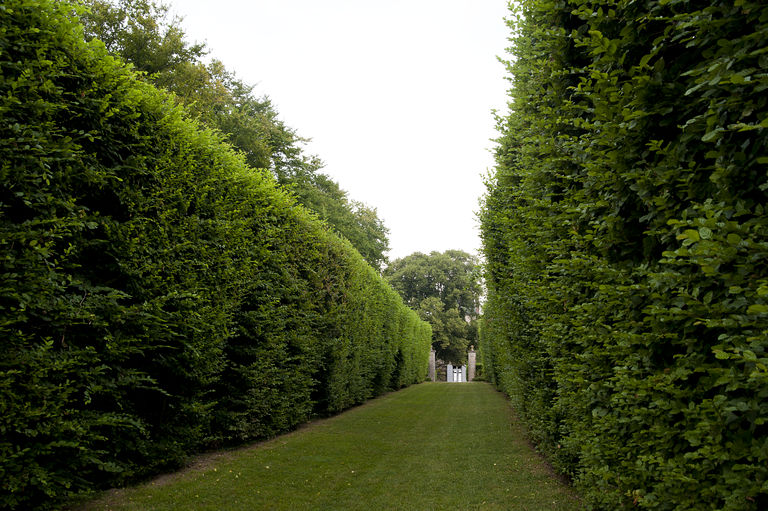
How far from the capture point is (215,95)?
21.6 m

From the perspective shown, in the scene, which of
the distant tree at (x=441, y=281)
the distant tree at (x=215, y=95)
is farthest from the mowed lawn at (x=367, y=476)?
the distant tree at (x=441, y=281)

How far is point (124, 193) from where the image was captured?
15.3ft

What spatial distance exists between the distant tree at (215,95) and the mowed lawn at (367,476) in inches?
237

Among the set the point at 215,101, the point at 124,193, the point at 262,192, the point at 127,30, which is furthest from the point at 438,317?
the point at 124,193

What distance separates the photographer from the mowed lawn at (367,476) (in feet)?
15.1

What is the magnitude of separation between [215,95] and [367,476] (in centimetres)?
2091

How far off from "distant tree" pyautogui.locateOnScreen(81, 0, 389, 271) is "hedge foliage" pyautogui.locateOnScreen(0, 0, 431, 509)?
4848 millimetres

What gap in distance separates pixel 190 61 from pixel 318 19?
10091 millimetres

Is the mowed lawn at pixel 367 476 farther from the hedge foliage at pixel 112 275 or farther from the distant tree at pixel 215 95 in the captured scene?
the distant tree at pixel 215 95

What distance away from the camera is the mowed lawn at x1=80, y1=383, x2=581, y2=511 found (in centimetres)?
462

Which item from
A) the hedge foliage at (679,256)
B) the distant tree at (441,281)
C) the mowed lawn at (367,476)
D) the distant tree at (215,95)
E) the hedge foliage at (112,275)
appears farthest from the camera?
the distant tree at (441,281)

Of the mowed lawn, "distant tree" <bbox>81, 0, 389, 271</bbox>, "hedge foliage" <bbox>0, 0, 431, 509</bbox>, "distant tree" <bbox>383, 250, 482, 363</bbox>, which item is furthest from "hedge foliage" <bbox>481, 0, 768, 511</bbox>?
"distant tree" <bbox>383, 250, 482, 363</bbox>

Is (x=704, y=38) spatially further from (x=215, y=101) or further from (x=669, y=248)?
(x=215, y=101)

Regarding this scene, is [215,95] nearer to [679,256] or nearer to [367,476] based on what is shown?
[367,476]
